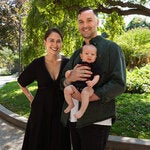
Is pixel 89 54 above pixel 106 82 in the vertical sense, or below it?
above

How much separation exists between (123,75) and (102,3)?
6.18m

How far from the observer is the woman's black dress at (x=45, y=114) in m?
3.84

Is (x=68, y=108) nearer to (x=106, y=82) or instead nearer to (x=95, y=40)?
(x=106, y=82)

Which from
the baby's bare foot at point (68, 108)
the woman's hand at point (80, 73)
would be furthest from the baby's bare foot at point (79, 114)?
the woman's hand at point (80, 73)

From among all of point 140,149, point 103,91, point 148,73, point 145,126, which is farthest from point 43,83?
point 148,73

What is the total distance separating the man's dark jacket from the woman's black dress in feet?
3.19

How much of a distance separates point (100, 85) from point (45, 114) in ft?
4.12

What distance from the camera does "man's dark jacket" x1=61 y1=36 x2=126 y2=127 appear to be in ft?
9.09

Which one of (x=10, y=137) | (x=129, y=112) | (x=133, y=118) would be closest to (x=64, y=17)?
(x=129, y=112)

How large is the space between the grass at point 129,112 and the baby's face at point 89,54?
306 centimetres

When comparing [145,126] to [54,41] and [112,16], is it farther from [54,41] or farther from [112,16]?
[112,16]

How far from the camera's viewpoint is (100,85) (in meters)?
2.87

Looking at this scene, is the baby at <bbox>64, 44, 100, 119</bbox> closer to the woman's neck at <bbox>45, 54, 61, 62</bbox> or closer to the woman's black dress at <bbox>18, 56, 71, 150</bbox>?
the woman's black dress at <bbox>18, 56, 71, 150</bbox>

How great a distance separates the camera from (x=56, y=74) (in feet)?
12.6
